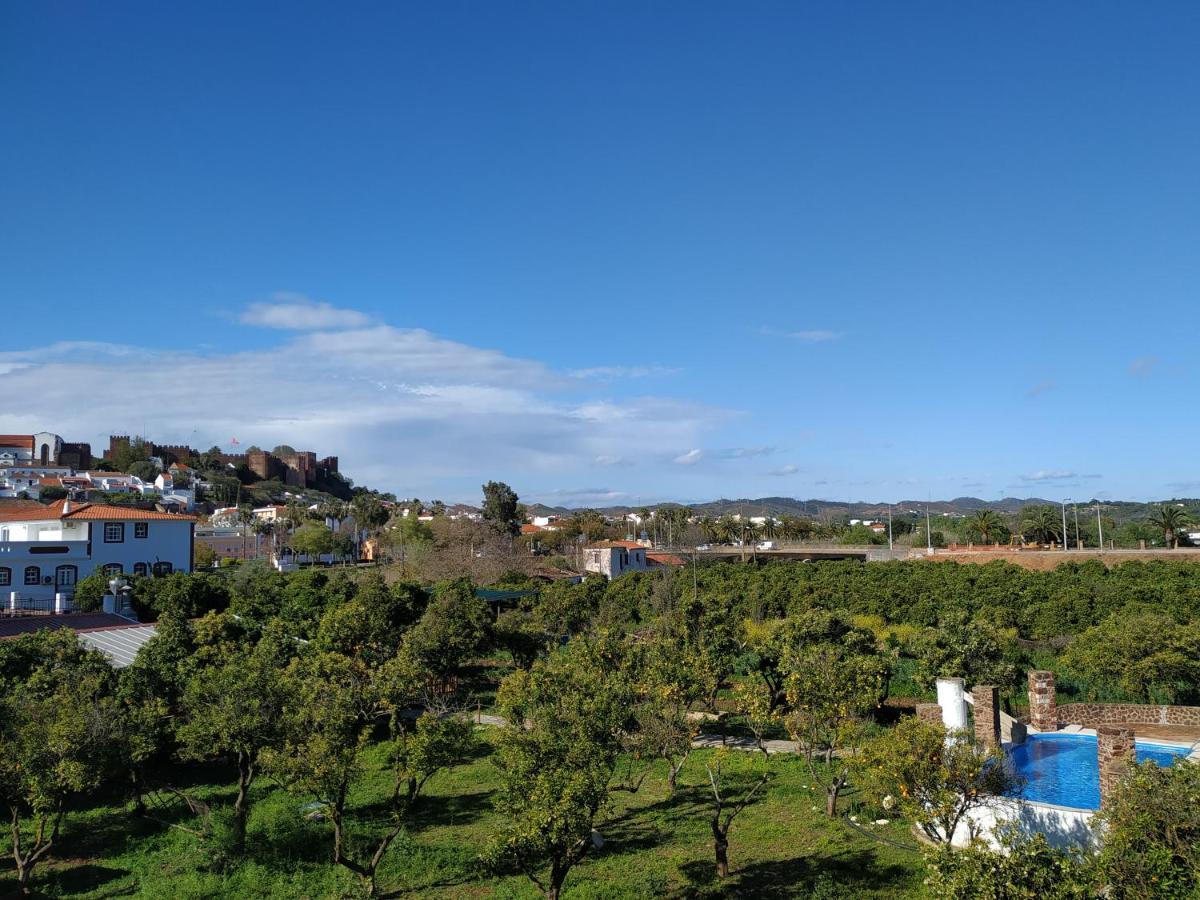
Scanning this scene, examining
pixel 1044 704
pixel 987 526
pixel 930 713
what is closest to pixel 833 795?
pixel 930 713

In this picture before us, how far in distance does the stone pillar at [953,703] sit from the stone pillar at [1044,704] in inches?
195

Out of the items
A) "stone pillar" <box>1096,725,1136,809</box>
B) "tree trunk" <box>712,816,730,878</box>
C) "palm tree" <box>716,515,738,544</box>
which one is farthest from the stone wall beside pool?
"palm tree" <box>716,515,738,544</box>

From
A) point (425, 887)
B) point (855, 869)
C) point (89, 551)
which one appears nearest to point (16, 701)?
point (425, 887)

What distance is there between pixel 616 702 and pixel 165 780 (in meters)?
13.3

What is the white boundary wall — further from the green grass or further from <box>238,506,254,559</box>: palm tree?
<box>238,506,254,559</box>: palm tree

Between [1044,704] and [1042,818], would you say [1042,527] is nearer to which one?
[1044,704]

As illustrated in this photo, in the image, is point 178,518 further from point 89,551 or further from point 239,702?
point 239,702

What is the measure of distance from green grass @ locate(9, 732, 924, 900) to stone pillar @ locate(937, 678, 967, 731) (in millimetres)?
2764

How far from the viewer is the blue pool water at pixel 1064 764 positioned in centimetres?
1777

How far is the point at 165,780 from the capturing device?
827 inches

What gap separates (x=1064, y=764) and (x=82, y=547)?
42.8m

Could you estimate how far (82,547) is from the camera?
4156 cm

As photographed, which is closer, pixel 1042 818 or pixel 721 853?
pixel 721 853

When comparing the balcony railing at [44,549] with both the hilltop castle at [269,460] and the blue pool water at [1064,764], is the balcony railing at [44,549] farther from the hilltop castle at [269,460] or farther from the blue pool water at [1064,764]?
the hilltop castle at [269,460]
